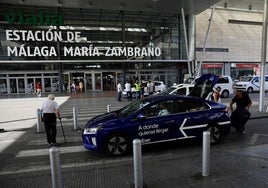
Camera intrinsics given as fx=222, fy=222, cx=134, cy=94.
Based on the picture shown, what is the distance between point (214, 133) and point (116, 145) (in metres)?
2.92

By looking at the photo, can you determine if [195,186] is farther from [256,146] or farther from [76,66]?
[76,66]

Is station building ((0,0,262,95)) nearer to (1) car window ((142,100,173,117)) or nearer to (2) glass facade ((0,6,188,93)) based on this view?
(2) glass facade ((0,6,188,93))

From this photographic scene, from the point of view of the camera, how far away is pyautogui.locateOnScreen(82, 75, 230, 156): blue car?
5.60 metres

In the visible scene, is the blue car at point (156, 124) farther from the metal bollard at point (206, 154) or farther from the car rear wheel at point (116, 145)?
the metal bollard at point (206, 154)

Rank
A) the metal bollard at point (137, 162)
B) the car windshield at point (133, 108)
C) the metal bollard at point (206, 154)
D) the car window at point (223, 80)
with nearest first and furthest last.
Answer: the metal bollard at point (137, 162) → the metal bollard at point (206, 154) → the car windshield at point (133, 108) → the car window at point (223, 80)

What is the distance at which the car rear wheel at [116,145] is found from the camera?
18.4ft

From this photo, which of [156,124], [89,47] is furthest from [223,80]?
[89,47]

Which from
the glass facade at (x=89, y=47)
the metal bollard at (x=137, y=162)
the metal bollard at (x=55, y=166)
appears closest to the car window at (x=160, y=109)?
the metal bollard at (x=137, y=162)

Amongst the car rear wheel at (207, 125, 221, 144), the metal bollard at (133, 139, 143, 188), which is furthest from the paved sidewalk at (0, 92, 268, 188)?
the car rear wheel at (207, 125, 221, 144)

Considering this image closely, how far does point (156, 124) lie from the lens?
230 inches

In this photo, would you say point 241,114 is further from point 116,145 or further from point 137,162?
point 137,162

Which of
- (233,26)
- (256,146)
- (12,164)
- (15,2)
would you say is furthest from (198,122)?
(233,26)

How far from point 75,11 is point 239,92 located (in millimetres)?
25319

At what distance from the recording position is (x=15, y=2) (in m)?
24.5
